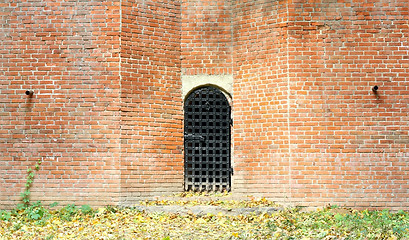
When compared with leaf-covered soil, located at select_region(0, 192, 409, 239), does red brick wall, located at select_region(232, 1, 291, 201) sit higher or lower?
higher

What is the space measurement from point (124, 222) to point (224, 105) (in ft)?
A: 10.8

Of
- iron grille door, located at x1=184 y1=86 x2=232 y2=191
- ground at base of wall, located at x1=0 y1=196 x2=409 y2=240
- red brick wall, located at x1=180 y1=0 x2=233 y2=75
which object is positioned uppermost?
red brick wall, located at x1=180 y1=0 x2=233 y2=75

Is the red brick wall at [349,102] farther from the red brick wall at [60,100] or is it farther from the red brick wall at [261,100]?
the red brick wall at [60,100]

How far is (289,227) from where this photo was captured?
8.48 meters

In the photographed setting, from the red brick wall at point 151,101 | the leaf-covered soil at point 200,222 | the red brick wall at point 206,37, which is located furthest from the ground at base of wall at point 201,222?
the red brick wall at point 206,37

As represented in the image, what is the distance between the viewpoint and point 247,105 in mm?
10680

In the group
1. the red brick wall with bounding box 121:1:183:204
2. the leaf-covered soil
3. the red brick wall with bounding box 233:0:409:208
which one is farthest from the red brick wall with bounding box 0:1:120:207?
the red brick wall with bounding box 233:0:409:208

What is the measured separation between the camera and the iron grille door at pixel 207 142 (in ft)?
35.7

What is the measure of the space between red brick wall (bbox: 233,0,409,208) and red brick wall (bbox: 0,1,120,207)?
3.13m

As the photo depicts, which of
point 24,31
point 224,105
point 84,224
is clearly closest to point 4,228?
point 84,224

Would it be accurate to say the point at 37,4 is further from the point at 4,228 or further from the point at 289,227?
the point at 289,227

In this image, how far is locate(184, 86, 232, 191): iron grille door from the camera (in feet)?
35.7

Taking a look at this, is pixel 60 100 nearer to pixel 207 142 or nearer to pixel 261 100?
pixel 207 142

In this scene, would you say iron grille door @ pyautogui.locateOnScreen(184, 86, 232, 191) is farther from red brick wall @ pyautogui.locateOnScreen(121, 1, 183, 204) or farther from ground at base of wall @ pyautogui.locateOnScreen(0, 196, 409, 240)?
ground at base of wall @ pyautogui.locateOnScreen(0, 196, 409, 240)
